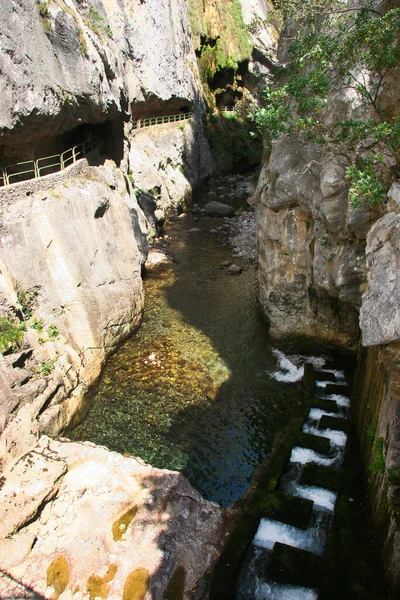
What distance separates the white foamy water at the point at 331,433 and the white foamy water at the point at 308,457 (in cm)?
71

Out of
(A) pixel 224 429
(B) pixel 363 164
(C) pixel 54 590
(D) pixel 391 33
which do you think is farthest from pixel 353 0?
(C) pixel 54 590

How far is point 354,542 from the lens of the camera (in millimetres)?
9297

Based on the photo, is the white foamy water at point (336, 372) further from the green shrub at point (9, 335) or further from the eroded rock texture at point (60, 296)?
the green shrub at point (9, 335)

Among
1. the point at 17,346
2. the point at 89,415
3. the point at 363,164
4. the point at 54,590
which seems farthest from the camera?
the point at 89,415

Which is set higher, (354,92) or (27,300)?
(354,92)

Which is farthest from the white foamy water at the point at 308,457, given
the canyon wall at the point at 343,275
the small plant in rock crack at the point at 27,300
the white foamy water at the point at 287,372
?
the small plant in rock crack at the point at 27,300

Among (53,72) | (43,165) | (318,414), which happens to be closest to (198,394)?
(318,414)

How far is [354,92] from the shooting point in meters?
12.4

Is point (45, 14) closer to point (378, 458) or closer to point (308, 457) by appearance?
point (308, 457)

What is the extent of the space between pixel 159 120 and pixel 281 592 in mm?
35116

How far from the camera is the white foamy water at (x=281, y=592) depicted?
8.61m

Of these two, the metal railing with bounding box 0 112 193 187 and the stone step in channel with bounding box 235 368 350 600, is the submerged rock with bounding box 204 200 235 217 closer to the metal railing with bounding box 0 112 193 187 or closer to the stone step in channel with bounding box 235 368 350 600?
the metal railing with bounding box 0 112 193 187

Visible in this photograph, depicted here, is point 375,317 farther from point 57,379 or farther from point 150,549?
point 57,379

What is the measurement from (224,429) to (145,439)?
8.39ft
